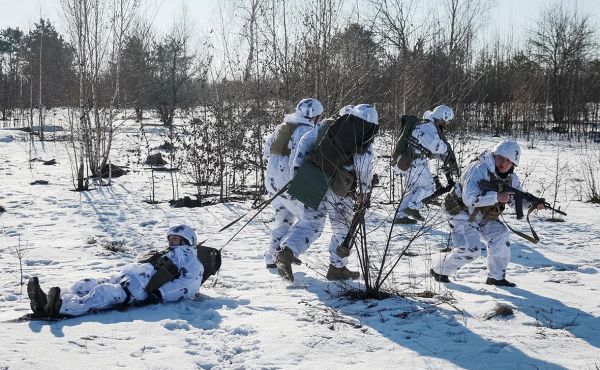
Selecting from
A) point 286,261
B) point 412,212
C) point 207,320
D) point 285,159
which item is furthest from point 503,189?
point 412,212

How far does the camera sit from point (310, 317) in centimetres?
448

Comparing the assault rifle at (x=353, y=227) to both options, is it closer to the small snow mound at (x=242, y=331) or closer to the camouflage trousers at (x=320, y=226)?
the camouflage trousers at (x=320, y=226)

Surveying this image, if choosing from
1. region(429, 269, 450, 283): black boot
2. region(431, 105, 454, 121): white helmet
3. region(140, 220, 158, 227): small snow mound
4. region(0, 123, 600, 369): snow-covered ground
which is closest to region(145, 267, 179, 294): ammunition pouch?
region(0, 123, 600, 369): snow-covered ground

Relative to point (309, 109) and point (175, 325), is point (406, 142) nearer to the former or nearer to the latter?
point (309, 109)

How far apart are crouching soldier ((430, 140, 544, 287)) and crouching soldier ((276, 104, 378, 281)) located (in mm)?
896

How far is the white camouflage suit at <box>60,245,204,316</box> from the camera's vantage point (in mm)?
4461

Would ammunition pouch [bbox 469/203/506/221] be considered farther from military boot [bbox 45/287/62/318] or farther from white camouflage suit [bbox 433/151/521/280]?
military boot [bbox 45/287/62/318]

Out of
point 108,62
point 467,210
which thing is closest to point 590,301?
point 467,210

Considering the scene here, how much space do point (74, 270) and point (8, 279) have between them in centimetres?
65

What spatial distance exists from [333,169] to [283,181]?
3.24 ft

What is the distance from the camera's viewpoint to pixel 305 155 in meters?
5.51

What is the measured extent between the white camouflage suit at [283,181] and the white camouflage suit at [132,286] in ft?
4.53

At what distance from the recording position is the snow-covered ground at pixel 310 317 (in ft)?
12.0

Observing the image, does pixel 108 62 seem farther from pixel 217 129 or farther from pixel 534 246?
pixel 534 246
